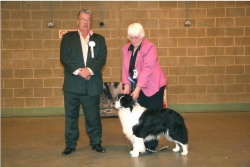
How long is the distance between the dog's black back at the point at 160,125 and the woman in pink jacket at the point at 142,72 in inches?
7.2

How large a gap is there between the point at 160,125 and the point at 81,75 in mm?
1061

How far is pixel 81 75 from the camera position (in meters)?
3.99

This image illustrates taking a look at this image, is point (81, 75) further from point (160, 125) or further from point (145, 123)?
point (160, 125)

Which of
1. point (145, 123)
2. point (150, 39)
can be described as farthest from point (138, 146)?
point (150, 39)

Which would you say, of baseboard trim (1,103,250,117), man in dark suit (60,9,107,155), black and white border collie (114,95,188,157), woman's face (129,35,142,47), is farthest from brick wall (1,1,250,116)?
Result: black and white border collie (114,95,188,157)

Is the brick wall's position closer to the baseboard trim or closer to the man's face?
the baseboard trim

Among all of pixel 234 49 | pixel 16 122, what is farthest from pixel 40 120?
pixel 234 49

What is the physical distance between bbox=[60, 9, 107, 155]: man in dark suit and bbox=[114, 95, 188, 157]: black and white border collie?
384mm

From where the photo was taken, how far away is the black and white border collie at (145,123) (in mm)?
3951

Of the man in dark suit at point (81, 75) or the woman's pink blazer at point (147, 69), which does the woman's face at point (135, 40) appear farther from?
the man in dark suit at point (81, 75)

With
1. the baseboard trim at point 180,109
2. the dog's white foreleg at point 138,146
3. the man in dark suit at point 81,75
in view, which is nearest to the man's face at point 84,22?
the man in dark suit at point 81,75

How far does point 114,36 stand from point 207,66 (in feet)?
6.30

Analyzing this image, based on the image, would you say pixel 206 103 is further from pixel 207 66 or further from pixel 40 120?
pixel 40 120

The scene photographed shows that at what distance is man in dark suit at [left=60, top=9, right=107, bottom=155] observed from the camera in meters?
4.06
